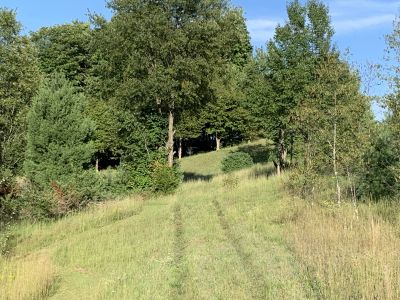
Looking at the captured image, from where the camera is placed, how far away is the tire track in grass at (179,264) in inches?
288

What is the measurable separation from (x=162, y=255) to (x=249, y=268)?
2.53m

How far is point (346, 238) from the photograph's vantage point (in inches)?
361

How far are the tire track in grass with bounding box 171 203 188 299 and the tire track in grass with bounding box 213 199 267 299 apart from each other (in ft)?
3.75

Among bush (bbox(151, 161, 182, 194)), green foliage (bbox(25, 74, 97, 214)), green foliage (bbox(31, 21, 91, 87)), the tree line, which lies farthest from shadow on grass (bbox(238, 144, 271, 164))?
green foliage (bbox(31, 21, 91, 87))

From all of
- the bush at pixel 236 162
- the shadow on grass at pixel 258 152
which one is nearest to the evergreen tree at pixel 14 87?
the bush at pixel 236 162

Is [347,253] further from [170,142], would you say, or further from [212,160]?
[212,160]

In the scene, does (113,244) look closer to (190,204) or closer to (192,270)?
(192,270)

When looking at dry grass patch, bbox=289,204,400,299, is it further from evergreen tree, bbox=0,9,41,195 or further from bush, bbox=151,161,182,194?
evergreen tree, bbox=0,9,41,195

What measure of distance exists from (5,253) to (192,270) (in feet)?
19.8

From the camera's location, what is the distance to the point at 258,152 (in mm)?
48125

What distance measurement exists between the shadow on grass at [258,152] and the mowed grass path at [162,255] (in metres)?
25.5

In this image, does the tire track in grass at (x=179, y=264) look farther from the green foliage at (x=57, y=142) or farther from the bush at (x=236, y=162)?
the bush at (x=236, y=162)

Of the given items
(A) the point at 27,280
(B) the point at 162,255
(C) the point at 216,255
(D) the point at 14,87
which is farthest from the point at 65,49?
(A) the point at 27,280

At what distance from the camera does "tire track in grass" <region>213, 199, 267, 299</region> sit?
22.6 feet
